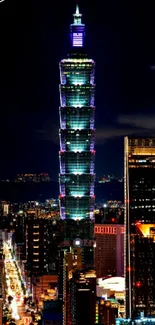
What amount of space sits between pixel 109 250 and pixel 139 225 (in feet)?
7.76

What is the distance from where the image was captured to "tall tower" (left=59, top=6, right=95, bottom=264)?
1199 centimetres

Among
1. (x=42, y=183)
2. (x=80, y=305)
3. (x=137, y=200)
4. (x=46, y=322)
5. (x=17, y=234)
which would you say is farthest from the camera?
(x=17, y=234)

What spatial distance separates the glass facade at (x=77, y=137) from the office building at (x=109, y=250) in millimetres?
531

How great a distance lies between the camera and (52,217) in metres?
12.8

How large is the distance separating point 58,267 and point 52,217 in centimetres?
248

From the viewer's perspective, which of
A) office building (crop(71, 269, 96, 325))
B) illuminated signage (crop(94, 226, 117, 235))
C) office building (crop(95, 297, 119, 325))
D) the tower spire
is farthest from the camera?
illuminated signage (crop(94, 226, 117, 235))

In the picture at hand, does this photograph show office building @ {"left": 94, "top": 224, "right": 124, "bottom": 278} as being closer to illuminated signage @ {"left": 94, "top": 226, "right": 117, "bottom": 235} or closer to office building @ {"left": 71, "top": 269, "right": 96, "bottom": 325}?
illuminated signage @ {"left": 94, "top": 226, "right": 117, "bottom": 235}

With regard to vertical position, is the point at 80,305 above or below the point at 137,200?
below

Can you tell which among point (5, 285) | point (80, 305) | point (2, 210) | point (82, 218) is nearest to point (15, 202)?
point (2, 210)

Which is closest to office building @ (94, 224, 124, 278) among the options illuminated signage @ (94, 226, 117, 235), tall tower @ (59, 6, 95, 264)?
illuminated signage @ (94, 226, 117, 235)

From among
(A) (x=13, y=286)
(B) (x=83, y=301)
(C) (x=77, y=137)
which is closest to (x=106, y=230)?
→ (C) (x=77, y=137)

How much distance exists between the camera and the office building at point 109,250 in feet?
35.0

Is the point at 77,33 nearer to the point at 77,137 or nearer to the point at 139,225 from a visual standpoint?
the point at 77,137

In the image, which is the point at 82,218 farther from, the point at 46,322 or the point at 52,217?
the point at 46,322
